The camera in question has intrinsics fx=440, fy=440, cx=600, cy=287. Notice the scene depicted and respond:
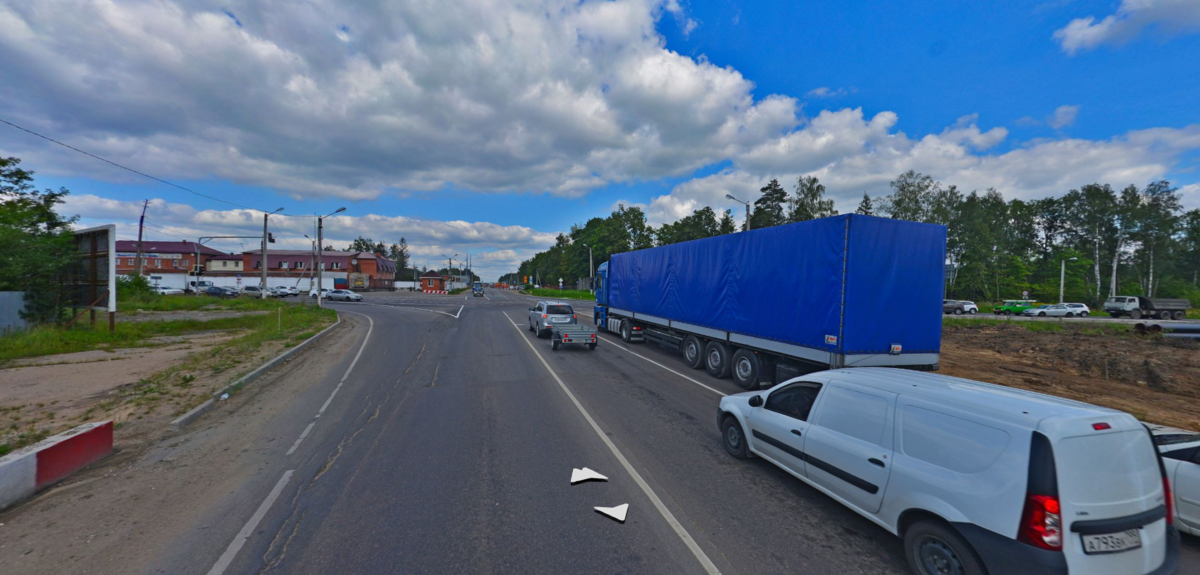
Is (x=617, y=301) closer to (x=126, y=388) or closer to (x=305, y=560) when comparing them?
(x=126, y=388)

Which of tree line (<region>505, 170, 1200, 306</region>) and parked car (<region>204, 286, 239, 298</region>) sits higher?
tree line (<region>505, 170, 1200, 306</region>)

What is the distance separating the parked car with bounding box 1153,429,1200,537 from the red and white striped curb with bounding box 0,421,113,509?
11215 mm

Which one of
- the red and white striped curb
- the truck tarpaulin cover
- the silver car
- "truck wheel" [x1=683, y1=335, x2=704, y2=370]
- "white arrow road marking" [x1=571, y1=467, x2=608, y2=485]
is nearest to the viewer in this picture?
the red and white striped curb

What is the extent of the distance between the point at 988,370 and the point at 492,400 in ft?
50.9

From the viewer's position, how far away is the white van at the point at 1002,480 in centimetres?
282

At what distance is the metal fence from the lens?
15.2 meters

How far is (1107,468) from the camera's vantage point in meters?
2.94

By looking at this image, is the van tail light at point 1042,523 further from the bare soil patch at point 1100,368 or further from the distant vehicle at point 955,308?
the distant vehicle at point 955,308

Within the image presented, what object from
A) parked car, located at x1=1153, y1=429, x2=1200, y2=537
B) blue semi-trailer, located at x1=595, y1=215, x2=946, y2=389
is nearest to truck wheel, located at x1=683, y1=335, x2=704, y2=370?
blue semi-trailer, located at x1=595, y1=215, x2=946, y2=389

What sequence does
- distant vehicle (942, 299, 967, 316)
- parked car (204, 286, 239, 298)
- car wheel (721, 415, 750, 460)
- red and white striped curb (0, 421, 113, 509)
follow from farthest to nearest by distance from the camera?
1. parked car (204, 286, 239, 298)
2. distant vehicle (942, 299, 967, 316)
3. car wheel (721, 415, 750, 460)
4. red and white striped curb (0, 421, 113, 509)

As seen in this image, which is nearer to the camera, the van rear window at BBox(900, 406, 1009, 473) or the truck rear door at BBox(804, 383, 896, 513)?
the van rear window at BBox(900, 406, 1009, 473)

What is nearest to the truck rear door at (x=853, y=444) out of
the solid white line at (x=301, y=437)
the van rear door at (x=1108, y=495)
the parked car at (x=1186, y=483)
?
the van rear door at (x=1108, y=495)

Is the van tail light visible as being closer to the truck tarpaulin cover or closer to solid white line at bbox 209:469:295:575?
the truck tarpaulin cover

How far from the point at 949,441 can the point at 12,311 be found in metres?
26.4
